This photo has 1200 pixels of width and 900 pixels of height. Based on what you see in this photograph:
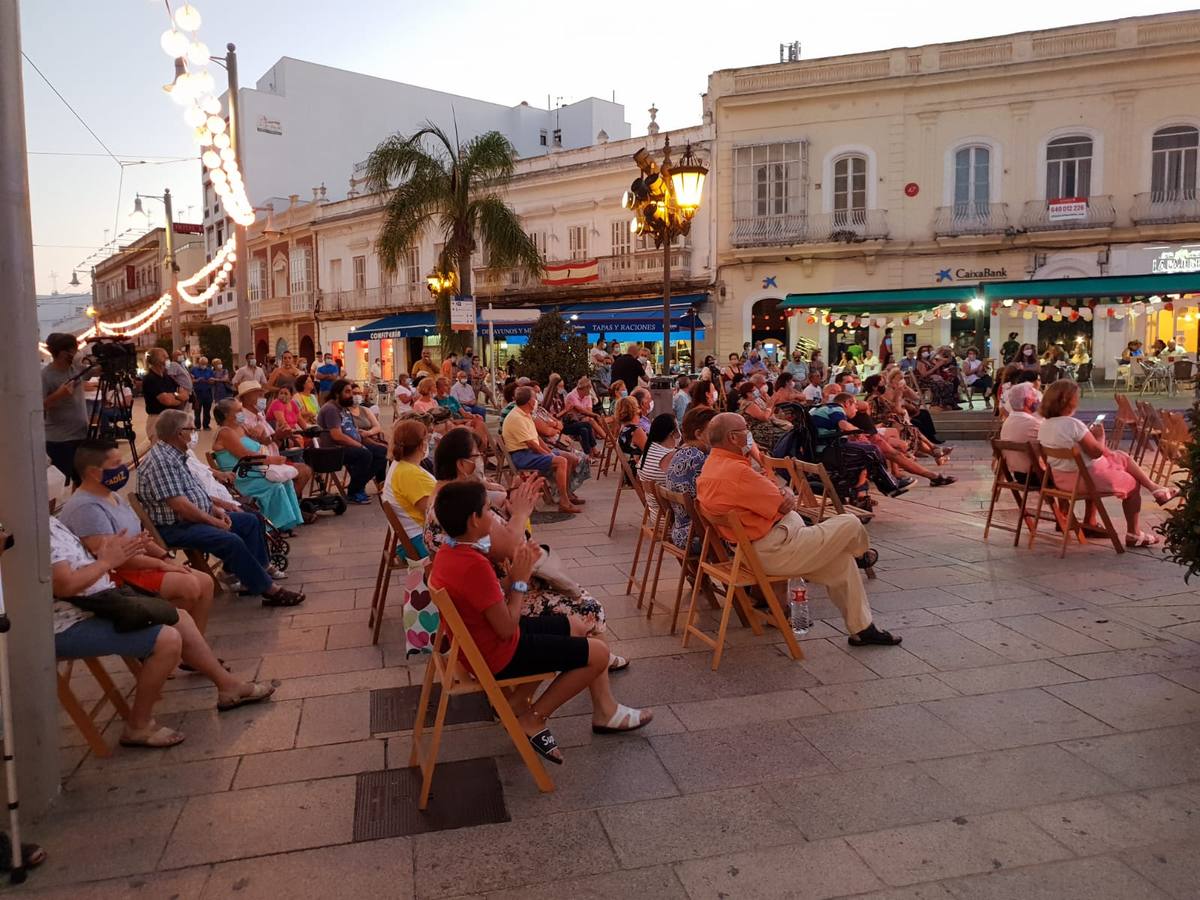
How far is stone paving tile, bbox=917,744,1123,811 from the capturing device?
304 centimetres

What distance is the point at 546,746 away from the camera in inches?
131

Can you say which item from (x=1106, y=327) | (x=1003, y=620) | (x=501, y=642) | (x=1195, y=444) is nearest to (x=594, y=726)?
(x=501, y=642)

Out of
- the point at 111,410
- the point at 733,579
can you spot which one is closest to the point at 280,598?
the point at 733,579

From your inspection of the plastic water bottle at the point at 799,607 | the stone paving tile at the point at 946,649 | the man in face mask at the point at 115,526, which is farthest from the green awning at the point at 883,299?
the man in face mask at the point at 115,526

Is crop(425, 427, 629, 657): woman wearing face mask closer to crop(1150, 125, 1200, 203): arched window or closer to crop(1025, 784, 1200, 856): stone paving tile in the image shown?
crop(1025, 784, 1200, 856): stone paving tile

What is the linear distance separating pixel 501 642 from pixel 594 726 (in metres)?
0.69

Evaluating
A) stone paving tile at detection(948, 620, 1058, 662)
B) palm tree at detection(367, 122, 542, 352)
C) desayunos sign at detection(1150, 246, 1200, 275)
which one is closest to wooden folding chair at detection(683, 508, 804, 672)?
stone paving tile at detection(948, 620, 1058, 662)

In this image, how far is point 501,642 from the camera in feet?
10.4

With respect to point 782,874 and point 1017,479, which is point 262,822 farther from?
point 1017,479

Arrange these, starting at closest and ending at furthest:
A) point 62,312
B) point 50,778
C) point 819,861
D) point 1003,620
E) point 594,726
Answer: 1. point 819,861
2. point 50,778
3. point 594,726
4. point 1003,620
5. point 62,312

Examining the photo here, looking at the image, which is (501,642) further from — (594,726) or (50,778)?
(50,778)

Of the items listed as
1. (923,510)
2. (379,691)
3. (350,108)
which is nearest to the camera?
(379,691)

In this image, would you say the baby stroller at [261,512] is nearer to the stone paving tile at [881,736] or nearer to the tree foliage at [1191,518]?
the stone paving tile at [881,736]

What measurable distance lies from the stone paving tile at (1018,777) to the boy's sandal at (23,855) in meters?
2.95
